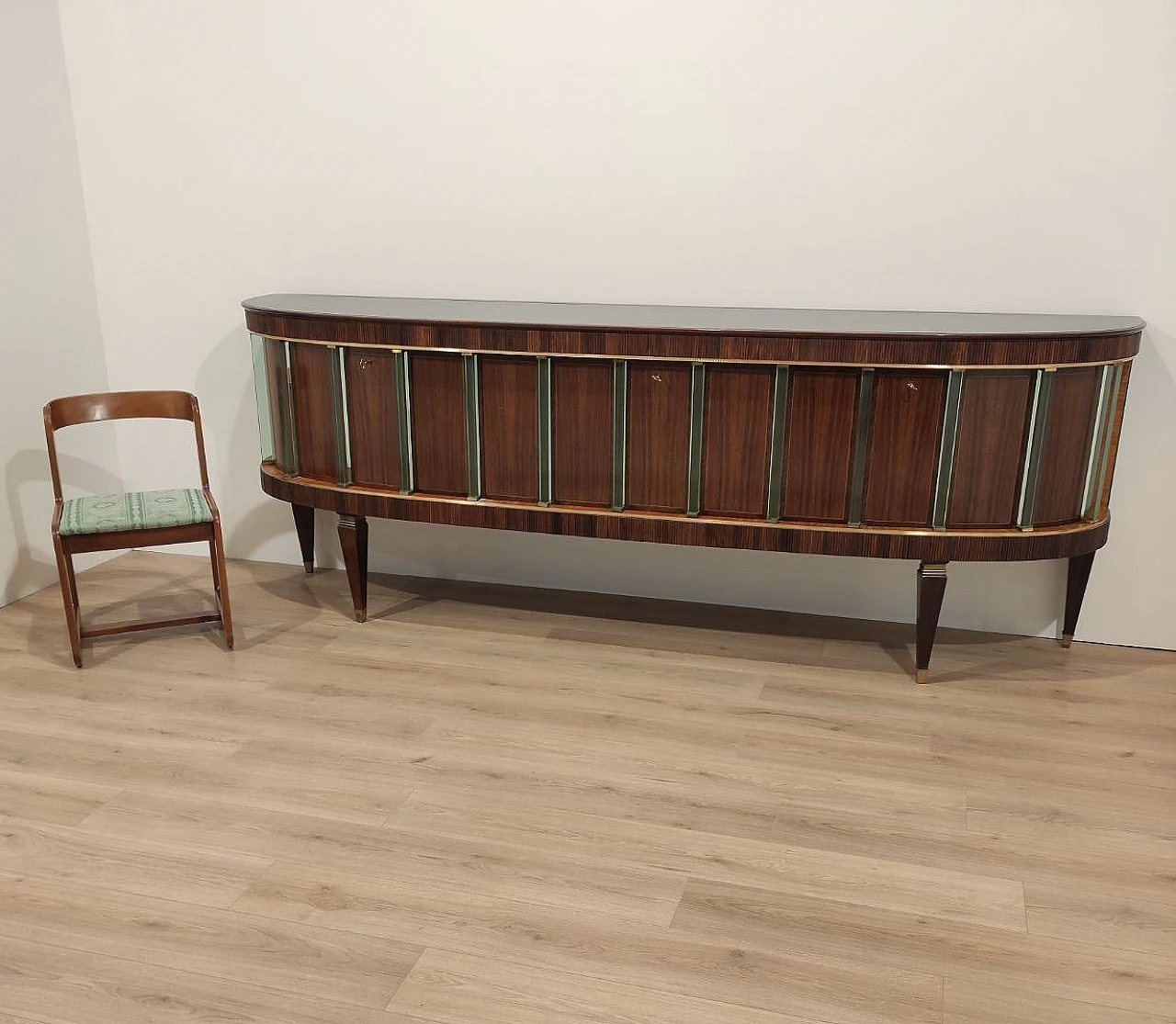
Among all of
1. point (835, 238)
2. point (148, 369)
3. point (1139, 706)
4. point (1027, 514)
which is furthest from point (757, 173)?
point (148, 369)

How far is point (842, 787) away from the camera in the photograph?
2424 mm

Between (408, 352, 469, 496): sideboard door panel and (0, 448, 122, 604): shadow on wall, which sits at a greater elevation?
(408, 352, 469, 496): sideboard door panel

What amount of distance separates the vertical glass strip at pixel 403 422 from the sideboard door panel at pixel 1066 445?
5.38ft

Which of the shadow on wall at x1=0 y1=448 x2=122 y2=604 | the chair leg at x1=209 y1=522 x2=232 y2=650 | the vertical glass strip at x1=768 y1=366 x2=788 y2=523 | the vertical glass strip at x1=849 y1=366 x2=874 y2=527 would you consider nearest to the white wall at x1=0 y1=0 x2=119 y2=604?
the shadow on wall at x1=0 y1=448 x2=122 y2=604

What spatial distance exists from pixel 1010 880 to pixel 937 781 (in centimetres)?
37

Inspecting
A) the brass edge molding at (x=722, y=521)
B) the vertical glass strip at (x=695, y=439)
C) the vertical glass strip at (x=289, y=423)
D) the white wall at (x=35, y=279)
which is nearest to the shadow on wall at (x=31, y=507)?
the white wall at (x=35, y=279)

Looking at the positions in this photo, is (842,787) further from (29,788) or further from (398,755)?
(29,788)

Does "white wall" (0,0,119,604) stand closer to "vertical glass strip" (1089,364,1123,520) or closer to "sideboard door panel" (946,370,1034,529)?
"sideboard door panel" (946,370,1034,529)

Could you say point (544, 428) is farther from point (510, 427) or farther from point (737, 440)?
point (737, 440)

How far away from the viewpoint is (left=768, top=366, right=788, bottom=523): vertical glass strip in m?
2.72

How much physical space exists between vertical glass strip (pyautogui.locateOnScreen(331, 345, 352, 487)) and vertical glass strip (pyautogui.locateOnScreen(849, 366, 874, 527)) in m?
1.39

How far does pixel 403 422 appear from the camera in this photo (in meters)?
3.02

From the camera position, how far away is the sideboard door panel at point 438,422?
116 inches

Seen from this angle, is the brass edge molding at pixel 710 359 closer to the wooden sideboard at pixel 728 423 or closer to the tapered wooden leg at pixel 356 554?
the wooden sideboard at pixel 728 423
